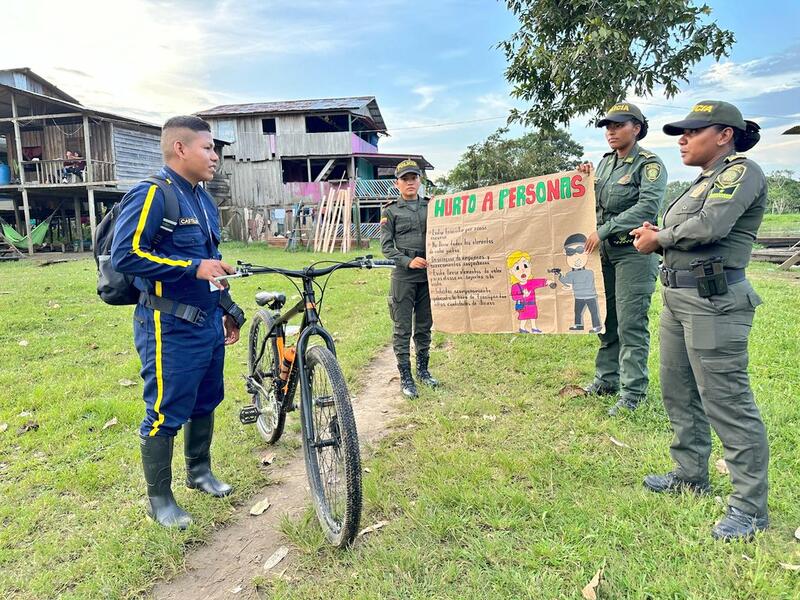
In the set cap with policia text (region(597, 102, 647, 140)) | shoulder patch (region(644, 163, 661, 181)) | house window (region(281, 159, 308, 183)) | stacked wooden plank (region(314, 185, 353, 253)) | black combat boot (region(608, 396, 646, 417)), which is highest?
house window (region(281, 159, 308, 183))

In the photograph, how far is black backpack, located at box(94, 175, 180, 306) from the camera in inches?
106

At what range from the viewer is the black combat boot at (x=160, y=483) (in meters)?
2.85

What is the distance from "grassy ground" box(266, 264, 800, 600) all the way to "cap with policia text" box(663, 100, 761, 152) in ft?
6.30

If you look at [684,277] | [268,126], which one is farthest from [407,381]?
[268,126]

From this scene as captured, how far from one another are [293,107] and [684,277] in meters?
31.3

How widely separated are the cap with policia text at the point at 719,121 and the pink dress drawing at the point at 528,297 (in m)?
1.69

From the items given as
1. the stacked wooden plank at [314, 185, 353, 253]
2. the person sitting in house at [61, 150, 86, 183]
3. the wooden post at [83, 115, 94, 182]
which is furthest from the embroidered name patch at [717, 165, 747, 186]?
the person sitting in house at [61, 150, 86, 183]

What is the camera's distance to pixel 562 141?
3588cm

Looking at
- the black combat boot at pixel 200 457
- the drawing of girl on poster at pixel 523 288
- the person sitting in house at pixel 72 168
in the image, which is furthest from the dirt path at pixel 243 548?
the person sitting in house at pixel 72 168

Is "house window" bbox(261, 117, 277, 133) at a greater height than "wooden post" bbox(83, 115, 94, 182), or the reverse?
"house window" bbox(261, 117, 277, 133)

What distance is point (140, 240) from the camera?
256 centimetres

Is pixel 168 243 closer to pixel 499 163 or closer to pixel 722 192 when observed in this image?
pixel 722 192

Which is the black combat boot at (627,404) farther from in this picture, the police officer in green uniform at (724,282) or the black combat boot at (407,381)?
the black combat boot at (407,381)

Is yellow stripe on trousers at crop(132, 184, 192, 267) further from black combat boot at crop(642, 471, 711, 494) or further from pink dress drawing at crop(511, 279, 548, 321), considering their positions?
black combat boot at crop(642, 471, 711, 494)
